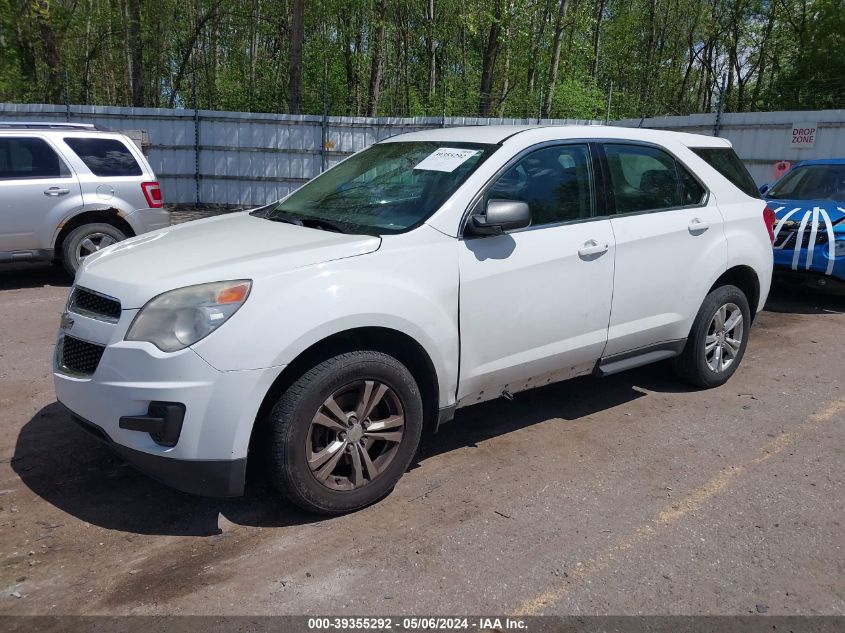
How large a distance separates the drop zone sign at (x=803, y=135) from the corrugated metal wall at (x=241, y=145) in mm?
4738

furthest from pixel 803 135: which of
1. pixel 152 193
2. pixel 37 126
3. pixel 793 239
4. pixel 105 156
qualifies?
pixel 37 126

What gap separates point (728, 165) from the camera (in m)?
5.42

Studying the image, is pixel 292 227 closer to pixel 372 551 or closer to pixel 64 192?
pixel 372 551

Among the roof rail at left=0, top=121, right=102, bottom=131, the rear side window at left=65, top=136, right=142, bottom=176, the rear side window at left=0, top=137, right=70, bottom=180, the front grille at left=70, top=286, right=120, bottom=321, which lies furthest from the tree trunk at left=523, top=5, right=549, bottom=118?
the front grille at left=70, top=286, right=120, bottom=321

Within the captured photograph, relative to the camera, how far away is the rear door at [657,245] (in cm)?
448

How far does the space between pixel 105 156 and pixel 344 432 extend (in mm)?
6668

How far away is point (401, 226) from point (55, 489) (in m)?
2.23

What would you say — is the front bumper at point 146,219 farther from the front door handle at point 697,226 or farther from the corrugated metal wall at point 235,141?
the corrugated metal wall at point 235,141

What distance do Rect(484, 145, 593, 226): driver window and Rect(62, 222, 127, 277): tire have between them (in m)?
5.82

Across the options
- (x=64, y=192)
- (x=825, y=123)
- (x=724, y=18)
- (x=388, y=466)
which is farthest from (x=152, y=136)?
(x=724, y=18)

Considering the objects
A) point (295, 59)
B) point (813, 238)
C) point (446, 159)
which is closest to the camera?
point (446, 159)

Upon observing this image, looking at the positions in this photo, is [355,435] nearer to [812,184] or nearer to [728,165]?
[728,165]

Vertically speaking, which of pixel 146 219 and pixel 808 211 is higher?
pixel 808 211

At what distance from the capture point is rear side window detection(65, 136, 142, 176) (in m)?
8.43
